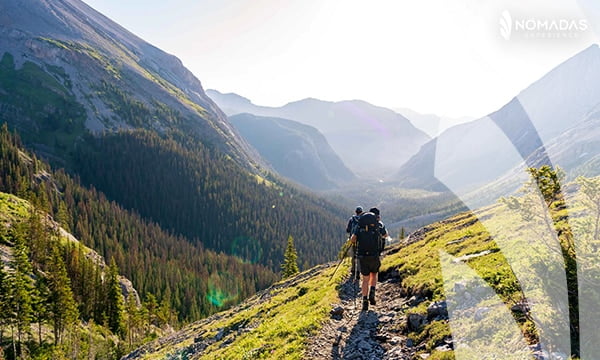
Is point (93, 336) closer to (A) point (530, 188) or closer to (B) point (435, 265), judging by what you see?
(B) point (435, 265)

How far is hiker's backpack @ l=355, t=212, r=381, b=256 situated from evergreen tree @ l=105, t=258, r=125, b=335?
254ft

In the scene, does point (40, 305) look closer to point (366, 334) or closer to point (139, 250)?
point (366, 334)

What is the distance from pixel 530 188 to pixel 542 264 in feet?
13.7

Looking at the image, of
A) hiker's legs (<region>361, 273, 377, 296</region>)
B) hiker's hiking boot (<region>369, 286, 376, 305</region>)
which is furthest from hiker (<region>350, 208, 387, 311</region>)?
hiker's hiking boot (<region>369, 286, 376, 305</region>)

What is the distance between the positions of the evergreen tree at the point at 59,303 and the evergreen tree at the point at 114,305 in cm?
1276

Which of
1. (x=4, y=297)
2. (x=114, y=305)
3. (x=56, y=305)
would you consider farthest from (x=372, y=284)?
(x=114, y=305)

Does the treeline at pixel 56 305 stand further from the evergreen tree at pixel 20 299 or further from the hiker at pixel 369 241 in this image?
the hiker at pixel 369 241

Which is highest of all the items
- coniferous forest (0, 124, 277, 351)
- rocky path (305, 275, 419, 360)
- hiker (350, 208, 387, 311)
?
coniferous forest (0, 124, 277, 351)

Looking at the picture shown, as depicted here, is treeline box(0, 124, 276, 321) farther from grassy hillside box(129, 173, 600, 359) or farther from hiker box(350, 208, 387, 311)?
hiker box(350, 208, 387, 311)

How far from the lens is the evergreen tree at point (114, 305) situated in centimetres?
7494

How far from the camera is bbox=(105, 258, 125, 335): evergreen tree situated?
74.9 m

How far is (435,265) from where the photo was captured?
59.1 feet

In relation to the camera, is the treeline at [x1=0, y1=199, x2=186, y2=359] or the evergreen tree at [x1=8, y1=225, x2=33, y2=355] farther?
the treeline at [x1=0, y1=199, x2=186, y2=359]

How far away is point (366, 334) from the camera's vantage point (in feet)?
43.3
